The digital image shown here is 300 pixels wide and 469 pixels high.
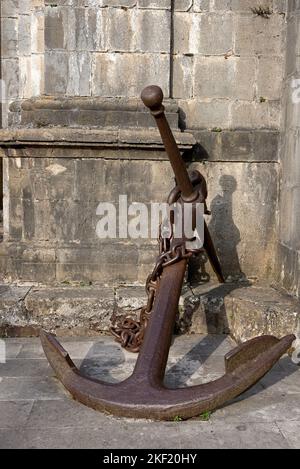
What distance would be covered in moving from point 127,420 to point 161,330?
19.4 inches

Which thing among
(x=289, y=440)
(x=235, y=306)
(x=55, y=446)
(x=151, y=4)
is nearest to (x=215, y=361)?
(x=235, y=306)

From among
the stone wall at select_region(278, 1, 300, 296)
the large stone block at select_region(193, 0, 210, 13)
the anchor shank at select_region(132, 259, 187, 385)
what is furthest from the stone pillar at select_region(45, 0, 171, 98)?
the anchor shank at select_region(132, 259, 187, 385)

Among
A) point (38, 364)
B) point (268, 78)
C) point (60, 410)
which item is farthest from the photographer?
point (268, 78)

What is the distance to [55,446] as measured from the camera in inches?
94.5

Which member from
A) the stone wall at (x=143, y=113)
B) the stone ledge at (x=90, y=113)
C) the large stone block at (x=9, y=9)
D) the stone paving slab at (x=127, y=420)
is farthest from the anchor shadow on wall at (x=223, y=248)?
the large stone block at (x=9, y=9)

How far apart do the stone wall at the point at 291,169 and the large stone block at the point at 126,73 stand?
991mm

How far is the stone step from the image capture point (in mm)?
3885

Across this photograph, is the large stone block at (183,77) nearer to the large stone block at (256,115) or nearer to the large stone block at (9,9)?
the large stone block at (256,115)

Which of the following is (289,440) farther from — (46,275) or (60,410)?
(46,275)

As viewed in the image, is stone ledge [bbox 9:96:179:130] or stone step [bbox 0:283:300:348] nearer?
stone step [bbox 0:283:300:348]

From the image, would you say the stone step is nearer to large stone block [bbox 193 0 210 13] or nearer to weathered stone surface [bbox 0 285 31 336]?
weathered stone surface [bbox 0 285 31 336]

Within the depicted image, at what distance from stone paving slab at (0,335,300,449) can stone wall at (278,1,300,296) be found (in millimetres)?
874

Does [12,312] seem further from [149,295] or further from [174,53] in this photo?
[174,53]

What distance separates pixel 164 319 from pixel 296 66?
2.33 meters
